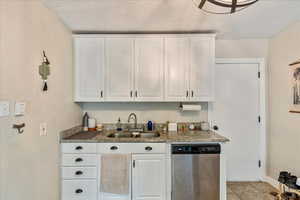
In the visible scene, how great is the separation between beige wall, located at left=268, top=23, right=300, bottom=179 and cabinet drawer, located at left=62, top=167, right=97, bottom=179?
278 cm

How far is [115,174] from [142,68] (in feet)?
4.95

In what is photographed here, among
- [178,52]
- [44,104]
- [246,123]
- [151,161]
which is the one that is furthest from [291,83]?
[44,104]

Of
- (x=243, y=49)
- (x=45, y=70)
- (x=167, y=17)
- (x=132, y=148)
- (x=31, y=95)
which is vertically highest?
(x=167, y=17)

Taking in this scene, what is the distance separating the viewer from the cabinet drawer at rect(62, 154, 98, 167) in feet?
7.79

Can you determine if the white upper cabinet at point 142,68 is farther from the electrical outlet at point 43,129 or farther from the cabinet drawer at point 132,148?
the electrical outlet at point 43,129

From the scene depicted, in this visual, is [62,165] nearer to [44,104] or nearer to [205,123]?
[44,104]

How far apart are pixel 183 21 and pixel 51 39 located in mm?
1668

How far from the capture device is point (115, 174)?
7.70 ft

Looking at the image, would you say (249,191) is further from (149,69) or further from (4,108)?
(4,108)

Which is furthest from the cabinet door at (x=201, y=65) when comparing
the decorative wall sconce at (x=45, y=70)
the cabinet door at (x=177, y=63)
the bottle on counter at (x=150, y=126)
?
the decorative wall sconce at (x=45, y=70)

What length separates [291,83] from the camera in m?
2.71

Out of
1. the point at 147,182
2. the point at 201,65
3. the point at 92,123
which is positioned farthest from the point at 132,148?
the point at 201,65

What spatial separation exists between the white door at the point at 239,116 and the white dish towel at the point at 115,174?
1755 millimetres

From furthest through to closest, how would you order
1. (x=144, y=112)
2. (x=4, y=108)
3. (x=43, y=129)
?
(x=144, y=112) < (x=43, y=129) < (x=4, y=108)
